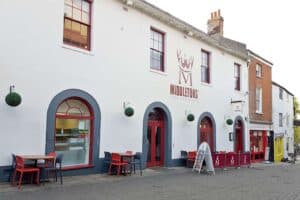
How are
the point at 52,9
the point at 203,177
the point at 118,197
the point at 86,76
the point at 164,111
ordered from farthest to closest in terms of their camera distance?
1. the point at 164,111
2. the point at 203,177
3. the point at 86,76
4. the point at 52,9
5. the point at 118,197

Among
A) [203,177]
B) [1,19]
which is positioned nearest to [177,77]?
[203,177]

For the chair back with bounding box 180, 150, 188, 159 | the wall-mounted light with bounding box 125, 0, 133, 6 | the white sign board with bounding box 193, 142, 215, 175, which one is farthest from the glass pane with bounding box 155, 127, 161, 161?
the wall-mounted light with bounding box 125, 0, 133, 6

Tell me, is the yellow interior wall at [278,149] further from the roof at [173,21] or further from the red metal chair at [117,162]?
the red metal chair at [117,162]

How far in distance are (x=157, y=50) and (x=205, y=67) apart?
162 inches

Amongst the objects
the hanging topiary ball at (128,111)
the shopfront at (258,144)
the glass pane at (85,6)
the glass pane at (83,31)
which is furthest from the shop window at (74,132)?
the shopfront at (258,144)

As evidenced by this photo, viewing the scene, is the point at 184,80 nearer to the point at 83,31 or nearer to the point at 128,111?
the point at 128,111

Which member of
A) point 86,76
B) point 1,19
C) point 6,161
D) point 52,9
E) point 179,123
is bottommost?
point 6,161

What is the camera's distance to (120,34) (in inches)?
538

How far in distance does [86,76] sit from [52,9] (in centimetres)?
239

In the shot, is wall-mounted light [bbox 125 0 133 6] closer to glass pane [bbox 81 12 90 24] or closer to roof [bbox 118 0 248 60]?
roof [bbox 118 0 248 60]

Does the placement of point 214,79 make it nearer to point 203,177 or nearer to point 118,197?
point 203,177

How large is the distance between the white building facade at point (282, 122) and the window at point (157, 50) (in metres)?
14.9

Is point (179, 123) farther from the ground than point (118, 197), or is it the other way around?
point (179, 123)

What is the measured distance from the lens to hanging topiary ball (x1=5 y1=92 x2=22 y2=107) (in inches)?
384
